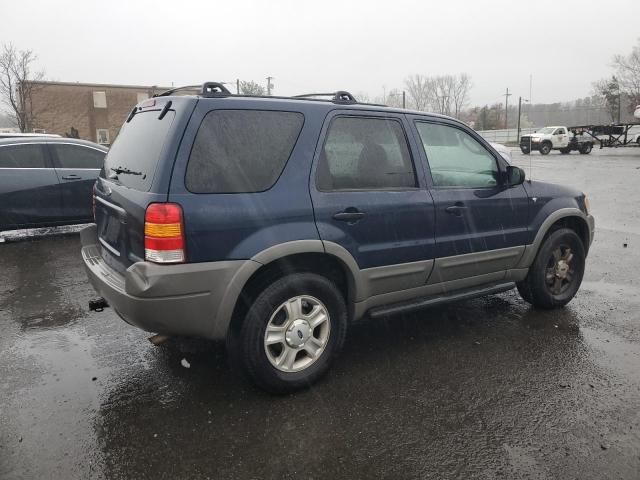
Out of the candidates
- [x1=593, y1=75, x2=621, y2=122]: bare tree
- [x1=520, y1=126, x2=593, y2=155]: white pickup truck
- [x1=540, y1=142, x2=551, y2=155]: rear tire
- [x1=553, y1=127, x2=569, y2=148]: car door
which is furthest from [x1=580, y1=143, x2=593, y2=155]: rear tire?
[x1=593, y1=75, x2=621, y2=122]: bare tree

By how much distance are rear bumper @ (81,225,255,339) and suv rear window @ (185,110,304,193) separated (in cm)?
46

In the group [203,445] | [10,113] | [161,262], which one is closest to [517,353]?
[203,445]

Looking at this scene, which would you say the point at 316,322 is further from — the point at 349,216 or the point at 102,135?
the point at 102,135

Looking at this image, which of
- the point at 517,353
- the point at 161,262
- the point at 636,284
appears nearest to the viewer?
the point at 161,262

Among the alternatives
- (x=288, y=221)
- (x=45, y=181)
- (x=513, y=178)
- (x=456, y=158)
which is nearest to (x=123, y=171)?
(x=288, y=221)

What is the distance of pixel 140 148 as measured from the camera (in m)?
3.12

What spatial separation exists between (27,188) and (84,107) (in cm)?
4334

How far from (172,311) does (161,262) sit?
0.28 metres

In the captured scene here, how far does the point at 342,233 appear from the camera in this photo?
3201 millimetres

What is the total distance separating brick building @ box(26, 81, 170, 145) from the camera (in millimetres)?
43219

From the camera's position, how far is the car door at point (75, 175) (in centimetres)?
753

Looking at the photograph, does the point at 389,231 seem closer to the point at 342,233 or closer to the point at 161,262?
the point at 342,233

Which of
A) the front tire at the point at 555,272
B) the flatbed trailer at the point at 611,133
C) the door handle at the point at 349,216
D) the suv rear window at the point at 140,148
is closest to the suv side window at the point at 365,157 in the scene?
the door handle at the point at 349,216

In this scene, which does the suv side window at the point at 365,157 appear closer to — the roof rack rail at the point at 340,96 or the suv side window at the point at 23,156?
the roof rack rail at the point at 340,96
